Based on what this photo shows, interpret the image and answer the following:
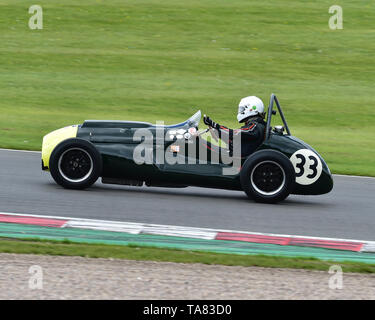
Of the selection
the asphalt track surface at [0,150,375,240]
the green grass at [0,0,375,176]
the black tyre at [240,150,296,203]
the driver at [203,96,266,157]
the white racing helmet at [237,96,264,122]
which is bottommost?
A: the asphalt track surface at [0,150,375,240]

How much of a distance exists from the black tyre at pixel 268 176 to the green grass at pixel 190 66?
3824mm

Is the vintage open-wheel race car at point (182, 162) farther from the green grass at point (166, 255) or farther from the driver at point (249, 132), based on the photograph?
the green grass at point (166, 255)

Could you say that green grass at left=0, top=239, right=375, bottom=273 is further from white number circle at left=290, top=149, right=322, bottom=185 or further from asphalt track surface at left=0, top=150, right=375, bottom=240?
white number circle at left=290, top=149, right=322, bottom=185

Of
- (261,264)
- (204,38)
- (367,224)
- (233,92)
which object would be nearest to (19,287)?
(261,264)

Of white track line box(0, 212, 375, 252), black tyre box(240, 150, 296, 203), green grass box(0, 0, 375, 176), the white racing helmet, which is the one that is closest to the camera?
white track line box(0, 212, 375, 252)

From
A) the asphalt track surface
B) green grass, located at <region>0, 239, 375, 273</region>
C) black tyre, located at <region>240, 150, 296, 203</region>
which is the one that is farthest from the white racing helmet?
green grass, located at <region>0, 239, 375, 273</region>

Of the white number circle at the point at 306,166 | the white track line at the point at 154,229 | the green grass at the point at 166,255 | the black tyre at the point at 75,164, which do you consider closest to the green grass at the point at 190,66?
the white number circle at the point at 306,166

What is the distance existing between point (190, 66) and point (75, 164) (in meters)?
14.3

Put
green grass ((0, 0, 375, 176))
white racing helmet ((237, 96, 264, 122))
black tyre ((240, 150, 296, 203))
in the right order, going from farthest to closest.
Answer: green grass ((0, 0, 375, 176)) → white racing helmet ((237, 96, 264, 122)) → black tyre ((240, 150, 296, 203))

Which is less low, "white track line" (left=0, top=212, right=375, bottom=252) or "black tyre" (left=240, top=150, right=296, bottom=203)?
"black tyre" (left=240, top=150, right=296, bottom=203)

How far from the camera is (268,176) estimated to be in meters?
10.1

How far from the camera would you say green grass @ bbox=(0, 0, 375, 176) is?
730 inches

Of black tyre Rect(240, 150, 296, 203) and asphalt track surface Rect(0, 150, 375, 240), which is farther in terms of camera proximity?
black tyre Rect(240, 150, 296, 203)

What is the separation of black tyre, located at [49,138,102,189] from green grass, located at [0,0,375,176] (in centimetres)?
445
